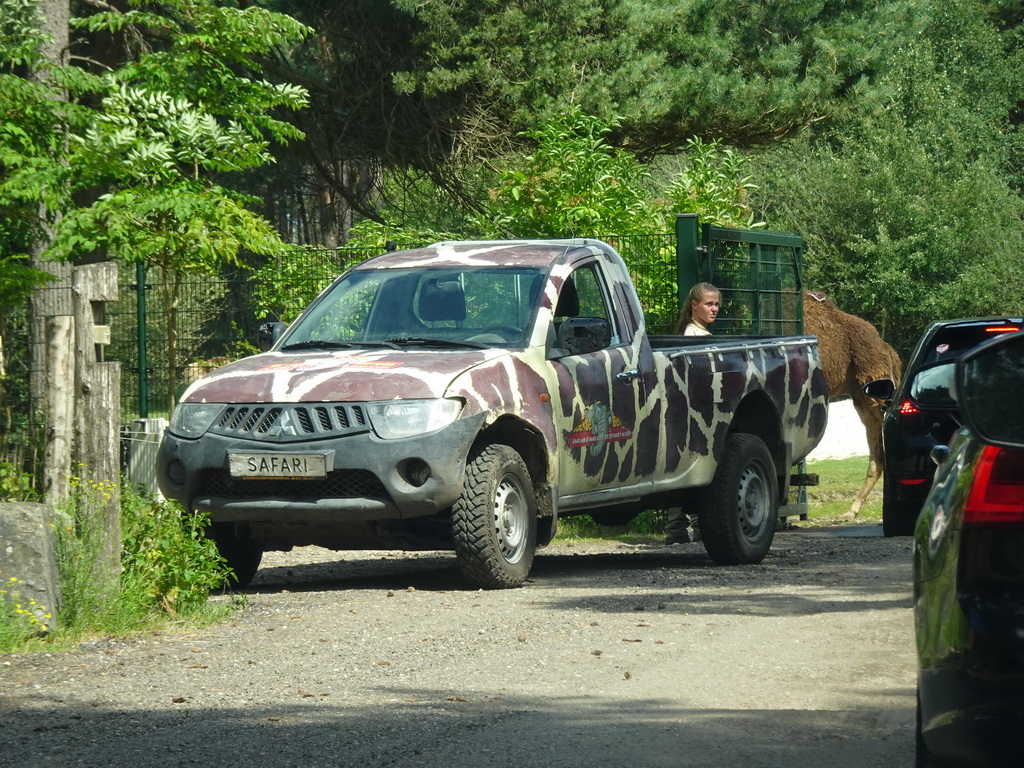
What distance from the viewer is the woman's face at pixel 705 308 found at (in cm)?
1306

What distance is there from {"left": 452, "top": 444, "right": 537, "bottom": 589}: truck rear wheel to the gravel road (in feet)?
0.60

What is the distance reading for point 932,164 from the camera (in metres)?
42.9

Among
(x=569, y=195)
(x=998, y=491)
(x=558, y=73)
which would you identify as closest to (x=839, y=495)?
(x=558, y=73)

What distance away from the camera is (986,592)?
3.30 meters

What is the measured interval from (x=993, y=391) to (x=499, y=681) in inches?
143

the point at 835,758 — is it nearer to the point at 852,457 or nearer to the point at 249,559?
the point at 249,559

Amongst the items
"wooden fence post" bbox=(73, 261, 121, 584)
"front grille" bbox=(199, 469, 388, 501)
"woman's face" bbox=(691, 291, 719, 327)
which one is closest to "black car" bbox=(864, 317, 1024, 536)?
"woman's face" bbox=(691, 291, 719, 327)

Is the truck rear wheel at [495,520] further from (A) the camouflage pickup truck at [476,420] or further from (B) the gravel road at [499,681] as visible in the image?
(B) the gravel road at [499,681]

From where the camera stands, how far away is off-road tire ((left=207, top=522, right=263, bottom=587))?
31.3 ft

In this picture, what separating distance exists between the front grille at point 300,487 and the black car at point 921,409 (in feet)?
17.9

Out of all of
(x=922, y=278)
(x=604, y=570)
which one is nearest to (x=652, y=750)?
(x=604, y=570)

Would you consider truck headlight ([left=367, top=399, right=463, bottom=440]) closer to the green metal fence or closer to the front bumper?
the front bumper

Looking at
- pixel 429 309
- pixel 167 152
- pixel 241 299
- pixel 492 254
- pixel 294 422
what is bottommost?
pixel 294 422

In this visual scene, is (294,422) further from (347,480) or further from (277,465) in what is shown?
(347,480)
